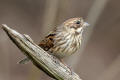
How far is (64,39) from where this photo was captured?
8531mm

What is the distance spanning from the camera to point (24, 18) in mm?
17031

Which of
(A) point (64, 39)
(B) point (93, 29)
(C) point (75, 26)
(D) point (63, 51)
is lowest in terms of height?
(D) point (63, 51)

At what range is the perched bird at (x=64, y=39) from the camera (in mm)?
8430

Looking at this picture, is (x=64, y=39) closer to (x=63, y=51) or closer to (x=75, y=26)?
(x=63, y=51)

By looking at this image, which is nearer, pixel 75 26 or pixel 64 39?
pixel 64 39

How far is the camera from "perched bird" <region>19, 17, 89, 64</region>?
27.7 feet

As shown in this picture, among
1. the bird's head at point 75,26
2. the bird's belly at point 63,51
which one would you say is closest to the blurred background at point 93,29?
the bird's head at point 75,26

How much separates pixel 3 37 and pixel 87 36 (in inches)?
56.1

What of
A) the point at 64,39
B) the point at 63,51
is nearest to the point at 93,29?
the point at 64,39

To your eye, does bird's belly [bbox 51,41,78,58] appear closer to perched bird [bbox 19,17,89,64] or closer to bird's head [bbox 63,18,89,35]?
perched bird [bbox 19,17,89,64]

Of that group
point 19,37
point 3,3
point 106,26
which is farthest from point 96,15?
point 3,3

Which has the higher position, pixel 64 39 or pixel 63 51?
pixel 64 39

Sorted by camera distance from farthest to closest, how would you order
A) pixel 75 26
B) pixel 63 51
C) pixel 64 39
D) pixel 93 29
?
pixel 93 29 < pixel 75 26 < pixel 64 39 < pixel 63 51

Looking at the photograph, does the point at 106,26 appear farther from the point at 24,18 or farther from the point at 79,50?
the point at 79,50
